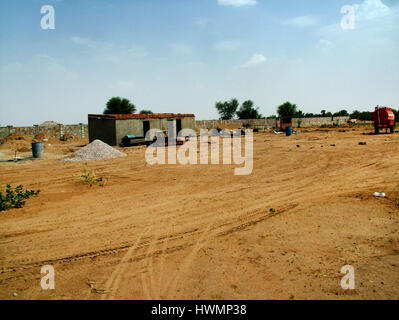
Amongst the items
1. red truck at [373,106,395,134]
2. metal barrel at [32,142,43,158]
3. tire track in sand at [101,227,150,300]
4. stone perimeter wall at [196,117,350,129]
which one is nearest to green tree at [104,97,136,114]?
stone perimeter wall at [196,117,350,129]

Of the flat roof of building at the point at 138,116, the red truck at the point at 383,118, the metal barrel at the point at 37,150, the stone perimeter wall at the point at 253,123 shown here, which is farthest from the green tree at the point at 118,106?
the red truck at the point at 383,118

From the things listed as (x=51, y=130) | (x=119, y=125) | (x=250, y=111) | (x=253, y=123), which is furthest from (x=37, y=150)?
(x=250, y=111)

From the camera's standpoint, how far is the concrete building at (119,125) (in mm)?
22656

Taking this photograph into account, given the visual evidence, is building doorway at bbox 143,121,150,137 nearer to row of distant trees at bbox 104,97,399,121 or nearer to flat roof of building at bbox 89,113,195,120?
flat roof of building at bbox 89,113,195,120

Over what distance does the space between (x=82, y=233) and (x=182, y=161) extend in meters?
8.67

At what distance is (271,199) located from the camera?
23.4 feet

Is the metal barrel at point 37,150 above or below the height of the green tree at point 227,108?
below

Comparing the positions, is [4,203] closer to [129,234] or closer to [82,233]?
[82,233]

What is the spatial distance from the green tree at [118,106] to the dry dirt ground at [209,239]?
48.8 metres

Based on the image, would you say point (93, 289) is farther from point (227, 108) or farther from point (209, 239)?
point (227, 108)

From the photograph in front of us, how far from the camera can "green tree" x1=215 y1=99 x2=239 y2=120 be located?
78.2 meters

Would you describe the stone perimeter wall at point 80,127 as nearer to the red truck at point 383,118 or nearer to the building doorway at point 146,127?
the building doorway at point 146,127

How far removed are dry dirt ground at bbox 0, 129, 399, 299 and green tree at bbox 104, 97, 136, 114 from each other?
4880cm
